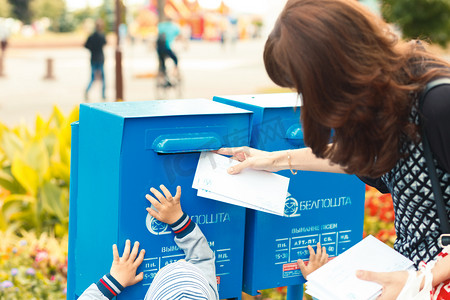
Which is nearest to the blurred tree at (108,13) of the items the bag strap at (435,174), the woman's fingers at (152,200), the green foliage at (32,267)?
the green foliage at (32,267)

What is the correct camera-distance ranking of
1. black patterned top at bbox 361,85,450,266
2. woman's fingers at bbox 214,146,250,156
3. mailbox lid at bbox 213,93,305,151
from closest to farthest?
black patterned top at bbox 361,85,450,266 → woman's fingers at bbox 214,146,250,156 → mailbox lid at bbox 213,93,305,151

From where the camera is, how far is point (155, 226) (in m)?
2.07

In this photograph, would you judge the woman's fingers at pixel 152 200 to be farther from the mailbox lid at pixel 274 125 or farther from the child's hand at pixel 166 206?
the mailbox lid at pixel 274 125

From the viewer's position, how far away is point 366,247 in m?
1.85

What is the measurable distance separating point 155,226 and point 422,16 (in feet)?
68.5

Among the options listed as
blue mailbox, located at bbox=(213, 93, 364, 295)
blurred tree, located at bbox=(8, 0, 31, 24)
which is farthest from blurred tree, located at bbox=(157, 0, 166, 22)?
blurred tree, located at bbox=(8, 0, 31, 24)

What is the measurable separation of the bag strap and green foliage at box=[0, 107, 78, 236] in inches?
110

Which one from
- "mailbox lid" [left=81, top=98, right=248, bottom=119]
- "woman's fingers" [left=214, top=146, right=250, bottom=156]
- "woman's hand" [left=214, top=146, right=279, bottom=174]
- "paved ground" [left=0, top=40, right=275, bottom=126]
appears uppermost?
"mailbox lid" [left=81, top=98, right=248, bottom=119]

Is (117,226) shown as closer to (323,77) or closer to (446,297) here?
(323,77)

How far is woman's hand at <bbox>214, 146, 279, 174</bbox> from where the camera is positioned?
2.07m

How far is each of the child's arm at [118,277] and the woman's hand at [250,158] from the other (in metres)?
0.41

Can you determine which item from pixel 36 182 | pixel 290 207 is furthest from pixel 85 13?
pixel 290 207

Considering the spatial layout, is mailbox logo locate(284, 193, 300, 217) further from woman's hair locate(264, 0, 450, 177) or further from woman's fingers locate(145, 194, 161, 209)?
woman's hair locate(264, 0, 450, 177)

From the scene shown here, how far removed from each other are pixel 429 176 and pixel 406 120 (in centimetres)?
15
